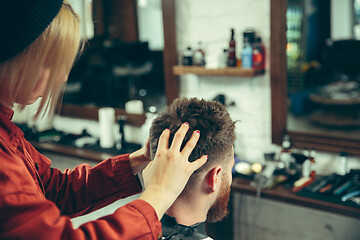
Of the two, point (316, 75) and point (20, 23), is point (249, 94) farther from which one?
point (316, 75)

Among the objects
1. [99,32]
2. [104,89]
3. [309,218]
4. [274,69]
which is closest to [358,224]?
[309,218]

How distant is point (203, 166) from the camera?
48.2 inches

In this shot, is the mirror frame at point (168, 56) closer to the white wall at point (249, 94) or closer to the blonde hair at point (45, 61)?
the white wall at point (249, 94)

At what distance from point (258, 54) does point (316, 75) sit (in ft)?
12.5

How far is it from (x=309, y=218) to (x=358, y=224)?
33cm

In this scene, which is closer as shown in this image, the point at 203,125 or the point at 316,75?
the point at 203,125

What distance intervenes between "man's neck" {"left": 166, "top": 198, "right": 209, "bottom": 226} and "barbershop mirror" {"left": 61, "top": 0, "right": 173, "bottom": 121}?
160cm

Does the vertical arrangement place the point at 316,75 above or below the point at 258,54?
below

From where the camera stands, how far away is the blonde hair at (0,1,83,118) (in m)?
0.87

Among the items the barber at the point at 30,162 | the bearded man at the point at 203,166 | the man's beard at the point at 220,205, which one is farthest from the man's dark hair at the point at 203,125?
the barber at the point at 30,162

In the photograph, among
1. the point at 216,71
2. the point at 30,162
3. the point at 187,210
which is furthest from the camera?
the point at 216,71

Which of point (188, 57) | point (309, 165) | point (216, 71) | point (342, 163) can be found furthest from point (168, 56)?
point (342, 163)

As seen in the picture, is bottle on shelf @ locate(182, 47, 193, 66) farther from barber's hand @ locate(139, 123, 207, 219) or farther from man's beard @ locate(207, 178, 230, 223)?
barber's hand @ locate(139, 123, 207, 219)

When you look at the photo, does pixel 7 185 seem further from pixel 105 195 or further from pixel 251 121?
pixel 251 121
